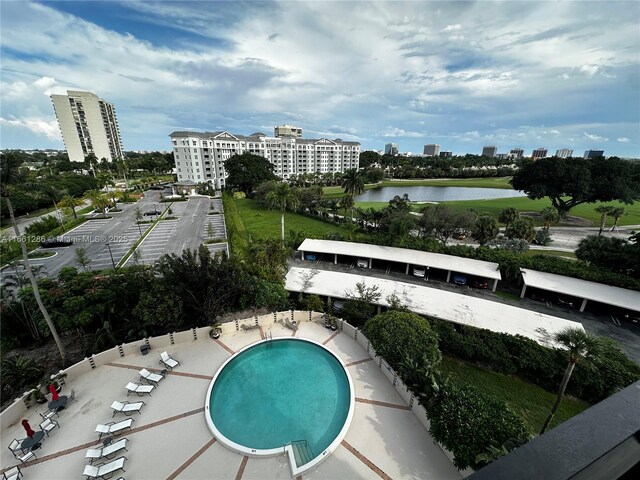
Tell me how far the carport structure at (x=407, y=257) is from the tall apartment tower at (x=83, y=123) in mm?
143394

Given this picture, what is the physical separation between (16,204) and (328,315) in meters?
61.1

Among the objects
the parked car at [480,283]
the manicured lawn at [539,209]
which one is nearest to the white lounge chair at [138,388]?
the parked car at [480,283]

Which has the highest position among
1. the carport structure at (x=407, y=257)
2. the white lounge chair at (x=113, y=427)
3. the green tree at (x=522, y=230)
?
the green tree at (x=522, y=230)

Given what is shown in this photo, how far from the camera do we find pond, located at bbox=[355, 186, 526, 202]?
259 feet

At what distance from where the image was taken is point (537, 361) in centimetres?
1628

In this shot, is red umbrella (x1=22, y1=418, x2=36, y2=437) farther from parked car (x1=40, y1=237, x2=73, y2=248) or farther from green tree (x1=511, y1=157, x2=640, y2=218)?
green tree (x1=511, y1=157, x2=640, y2=218)

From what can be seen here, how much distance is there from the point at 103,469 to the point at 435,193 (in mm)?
93994

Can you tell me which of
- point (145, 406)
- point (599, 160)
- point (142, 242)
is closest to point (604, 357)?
point (145, 406)

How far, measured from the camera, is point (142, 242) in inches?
1529

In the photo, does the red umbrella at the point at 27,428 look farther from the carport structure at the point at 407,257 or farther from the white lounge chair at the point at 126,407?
the carport structure at the point at 407,257

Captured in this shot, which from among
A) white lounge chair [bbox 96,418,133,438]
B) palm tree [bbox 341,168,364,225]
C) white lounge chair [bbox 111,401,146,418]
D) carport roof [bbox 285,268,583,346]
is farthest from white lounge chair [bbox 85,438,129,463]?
palm tree [bbox 341,168,364,225]

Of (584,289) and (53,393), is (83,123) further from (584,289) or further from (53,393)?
(584,289)

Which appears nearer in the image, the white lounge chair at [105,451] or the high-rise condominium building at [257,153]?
the white lounge chair at [105,451]

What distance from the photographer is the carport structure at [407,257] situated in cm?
2725
